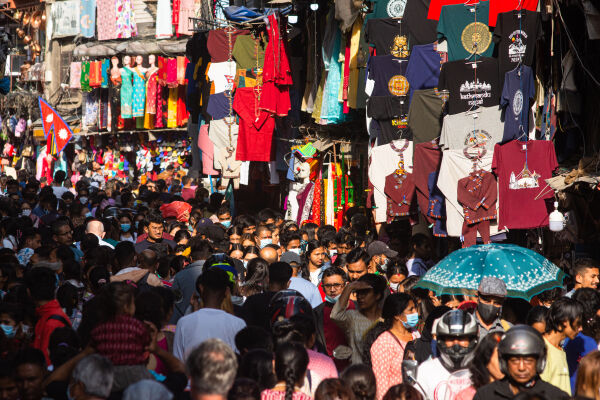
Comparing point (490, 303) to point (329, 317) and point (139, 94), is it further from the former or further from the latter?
point (139, 94)

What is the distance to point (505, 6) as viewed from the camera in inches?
492

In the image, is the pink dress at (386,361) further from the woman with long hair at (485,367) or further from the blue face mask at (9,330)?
the blue face mask at (9,330)

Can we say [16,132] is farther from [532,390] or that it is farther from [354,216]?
[532,390]

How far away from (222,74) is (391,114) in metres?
7.95

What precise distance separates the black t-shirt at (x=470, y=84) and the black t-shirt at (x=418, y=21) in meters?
2.01

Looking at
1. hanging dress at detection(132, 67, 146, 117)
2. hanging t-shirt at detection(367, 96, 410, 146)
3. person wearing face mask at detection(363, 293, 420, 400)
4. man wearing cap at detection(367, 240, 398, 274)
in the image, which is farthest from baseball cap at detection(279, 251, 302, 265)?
hanging dress at detection(132, 67, 146, 117)

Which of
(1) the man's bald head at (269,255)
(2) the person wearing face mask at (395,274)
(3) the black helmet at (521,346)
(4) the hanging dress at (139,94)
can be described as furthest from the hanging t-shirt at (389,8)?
(4) the hanging dress at (139,94)

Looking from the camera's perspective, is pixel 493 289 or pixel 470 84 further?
pixel 470 84

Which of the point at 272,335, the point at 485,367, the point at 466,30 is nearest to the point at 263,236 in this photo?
the point at 466,30

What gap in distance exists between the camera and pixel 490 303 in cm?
668

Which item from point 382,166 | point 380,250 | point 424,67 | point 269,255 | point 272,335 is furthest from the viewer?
point 382,166

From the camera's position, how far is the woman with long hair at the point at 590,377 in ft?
17.9

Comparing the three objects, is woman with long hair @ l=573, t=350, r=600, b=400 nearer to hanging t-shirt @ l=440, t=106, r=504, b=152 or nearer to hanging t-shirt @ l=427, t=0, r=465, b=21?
hanging t-shirt @ l=440, t=106, r=504, b=152

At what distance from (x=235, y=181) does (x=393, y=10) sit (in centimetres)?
843
